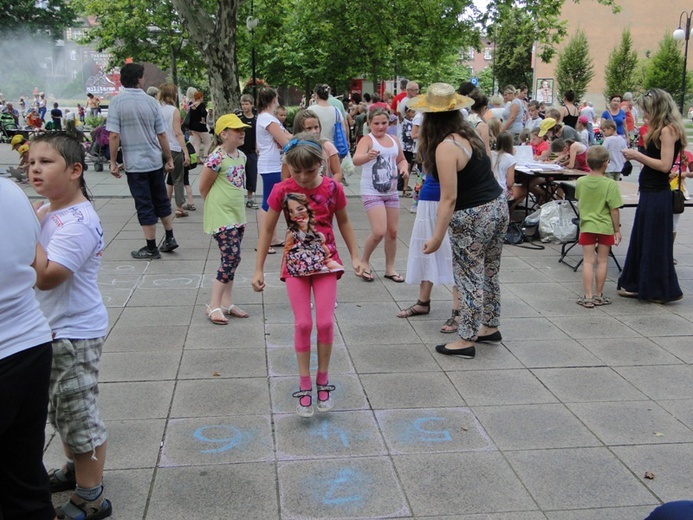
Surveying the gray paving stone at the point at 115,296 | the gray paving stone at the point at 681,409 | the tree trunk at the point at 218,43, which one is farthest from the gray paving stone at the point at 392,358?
the tree trunk at the point at 218,43

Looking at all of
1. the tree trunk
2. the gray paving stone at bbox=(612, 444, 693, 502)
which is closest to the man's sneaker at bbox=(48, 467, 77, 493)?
the gray paving stone at bbox=(612, 444, 693, 502)

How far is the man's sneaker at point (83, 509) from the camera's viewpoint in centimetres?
316

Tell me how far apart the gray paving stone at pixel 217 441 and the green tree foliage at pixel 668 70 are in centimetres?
4260

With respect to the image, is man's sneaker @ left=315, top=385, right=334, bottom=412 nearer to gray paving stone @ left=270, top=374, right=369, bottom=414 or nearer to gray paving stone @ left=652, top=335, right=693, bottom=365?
gray paving stone @ left=270, top=374, right=369, bottom=414

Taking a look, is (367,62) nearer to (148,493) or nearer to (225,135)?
(225,135)

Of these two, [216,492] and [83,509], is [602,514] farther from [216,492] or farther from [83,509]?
[83,509]

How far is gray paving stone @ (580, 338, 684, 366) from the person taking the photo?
5172 millimetres

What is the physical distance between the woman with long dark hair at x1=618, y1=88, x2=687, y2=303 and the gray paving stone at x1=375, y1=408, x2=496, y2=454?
3140 millimetres

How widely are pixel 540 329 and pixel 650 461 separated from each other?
2191mm

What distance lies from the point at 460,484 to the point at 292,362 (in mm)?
1868

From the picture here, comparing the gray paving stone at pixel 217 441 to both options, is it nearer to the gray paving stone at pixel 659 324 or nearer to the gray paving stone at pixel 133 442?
the gray paving stone at pixel 133 442

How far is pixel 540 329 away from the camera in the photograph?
589cm

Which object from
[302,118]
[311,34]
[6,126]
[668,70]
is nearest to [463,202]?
[302,118]

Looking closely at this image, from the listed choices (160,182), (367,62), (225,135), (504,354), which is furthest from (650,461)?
(367,62)
